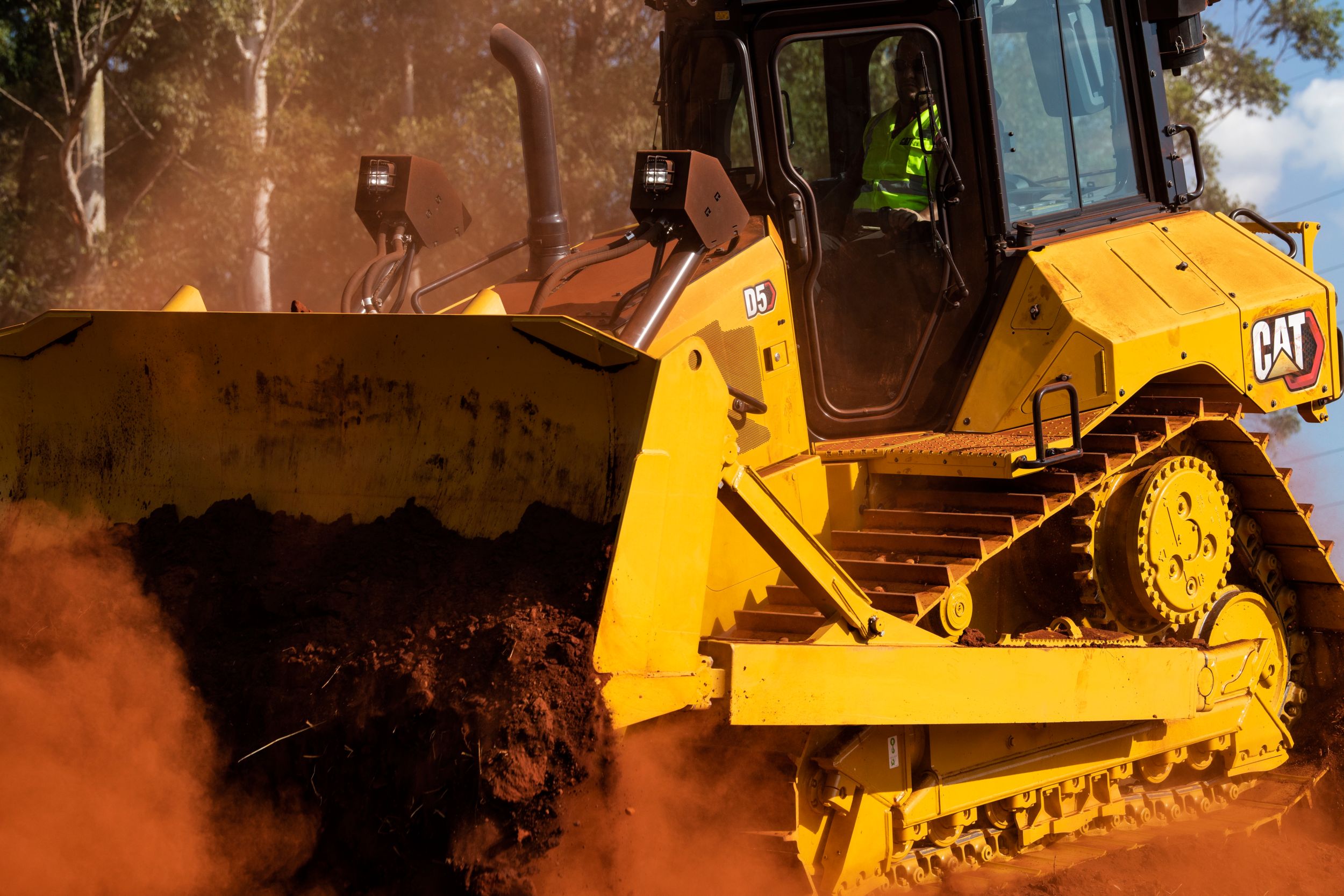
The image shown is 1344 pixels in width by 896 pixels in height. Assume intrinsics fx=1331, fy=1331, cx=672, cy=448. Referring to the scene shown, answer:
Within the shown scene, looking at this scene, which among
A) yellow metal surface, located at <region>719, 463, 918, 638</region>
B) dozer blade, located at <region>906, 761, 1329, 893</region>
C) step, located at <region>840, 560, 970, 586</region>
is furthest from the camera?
dozer blade, located at <region>906, 761, 1329, 893</region>

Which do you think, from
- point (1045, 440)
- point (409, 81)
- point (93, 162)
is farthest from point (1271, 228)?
point (409, 81)

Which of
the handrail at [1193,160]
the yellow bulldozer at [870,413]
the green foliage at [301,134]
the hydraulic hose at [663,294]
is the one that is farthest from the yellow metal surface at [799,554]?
the green foliage at [301,134]

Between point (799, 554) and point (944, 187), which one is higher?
point (944, 187)

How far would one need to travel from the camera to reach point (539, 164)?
5.86 meters

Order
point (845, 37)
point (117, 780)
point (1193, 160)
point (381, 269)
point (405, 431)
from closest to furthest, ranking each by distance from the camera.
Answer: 1. point (117, 780)
2. point (405, 431)
3. point (845, 37)
4. point (381, 269)
5. point (1193, 160)

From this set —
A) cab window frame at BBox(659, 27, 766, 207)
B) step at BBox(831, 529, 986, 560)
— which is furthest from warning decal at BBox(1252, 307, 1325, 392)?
cab window frame at BBox(659, 27, 766, 207)

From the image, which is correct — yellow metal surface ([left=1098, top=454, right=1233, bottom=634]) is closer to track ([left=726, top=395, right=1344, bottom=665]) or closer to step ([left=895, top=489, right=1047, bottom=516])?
track ([left=726, top=395, right=1344, bottom=665])

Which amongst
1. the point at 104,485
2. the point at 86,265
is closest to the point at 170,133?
the point at 86,265

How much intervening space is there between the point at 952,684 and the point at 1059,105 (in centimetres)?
254

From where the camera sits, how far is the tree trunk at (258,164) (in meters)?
22.5

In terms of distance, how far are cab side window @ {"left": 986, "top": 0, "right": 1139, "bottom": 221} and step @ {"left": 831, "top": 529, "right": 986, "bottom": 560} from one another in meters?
1.34

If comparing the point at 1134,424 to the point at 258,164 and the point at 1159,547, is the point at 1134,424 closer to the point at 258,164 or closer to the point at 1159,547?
the point at 1159,547

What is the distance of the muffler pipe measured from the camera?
5727mm

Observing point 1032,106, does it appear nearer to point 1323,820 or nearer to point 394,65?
point 1323,820
